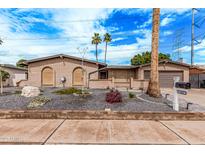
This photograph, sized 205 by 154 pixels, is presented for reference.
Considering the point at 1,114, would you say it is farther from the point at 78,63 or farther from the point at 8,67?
the point at 8,67

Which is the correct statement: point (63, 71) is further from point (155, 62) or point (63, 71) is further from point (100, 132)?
point (100, 132)

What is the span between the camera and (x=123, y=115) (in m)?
7.18

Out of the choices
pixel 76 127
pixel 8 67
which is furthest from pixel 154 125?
pixel 8 67

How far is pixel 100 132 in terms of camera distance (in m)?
5.53

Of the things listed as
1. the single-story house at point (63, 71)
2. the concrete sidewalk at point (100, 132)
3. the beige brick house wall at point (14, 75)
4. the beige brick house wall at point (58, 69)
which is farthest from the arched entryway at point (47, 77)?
A: the concrete sidewalk at point (100, 132)

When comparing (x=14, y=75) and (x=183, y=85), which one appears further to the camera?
(x=14, y=75)

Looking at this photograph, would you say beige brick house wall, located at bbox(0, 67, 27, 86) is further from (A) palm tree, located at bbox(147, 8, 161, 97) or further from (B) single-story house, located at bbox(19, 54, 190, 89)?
(A) palm tree, located at bbox(147, 8, 161, 97)

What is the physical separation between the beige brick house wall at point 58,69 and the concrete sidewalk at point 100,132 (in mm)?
16096

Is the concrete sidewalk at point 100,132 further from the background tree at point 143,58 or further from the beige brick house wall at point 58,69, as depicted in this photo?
the background tree at point 143,58

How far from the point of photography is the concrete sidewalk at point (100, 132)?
486 centimetres

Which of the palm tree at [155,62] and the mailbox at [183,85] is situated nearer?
the mailbox at [183,85]

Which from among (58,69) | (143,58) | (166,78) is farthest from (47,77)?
(143,58)

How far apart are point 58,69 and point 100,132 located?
18384 millimetres
